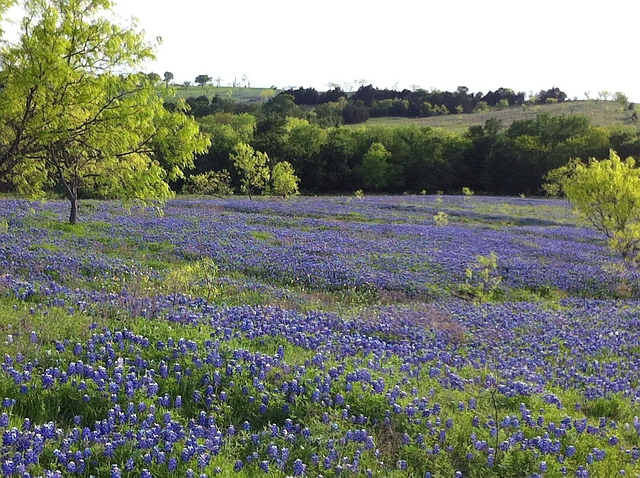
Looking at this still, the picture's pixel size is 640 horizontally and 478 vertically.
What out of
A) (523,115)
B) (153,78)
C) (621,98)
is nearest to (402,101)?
(523,115)

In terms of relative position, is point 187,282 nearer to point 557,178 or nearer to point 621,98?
point 557,178

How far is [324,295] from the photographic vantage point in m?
14.2

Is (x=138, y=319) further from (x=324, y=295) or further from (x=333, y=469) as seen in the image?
(x=324, y=295)

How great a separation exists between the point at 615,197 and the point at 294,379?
2007 cm

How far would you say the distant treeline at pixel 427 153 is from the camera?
250ft

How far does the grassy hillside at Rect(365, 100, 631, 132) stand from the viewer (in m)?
122

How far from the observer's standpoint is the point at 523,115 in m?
128

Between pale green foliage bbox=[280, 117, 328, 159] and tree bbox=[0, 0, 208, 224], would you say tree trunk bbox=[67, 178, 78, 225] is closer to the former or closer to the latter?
tree bbox=[0, 0, 208, 224]

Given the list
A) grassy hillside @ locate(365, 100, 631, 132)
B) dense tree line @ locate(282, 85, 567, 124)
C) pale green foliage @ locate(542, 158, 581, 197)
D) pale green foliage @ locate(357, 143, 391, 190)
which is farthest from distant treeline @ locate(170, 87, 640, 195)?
dense tree line @ locate(282, 85, 567, 124)

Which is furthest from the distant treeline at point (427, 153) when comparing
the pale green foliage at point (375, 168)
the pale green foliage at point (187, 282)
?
the pale green foliage at point (187, 282)

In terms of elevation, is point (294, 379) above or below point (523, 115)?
below

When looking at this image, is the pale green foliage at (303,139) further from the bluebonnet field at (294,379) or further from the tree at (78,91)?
the tree at (78,91)

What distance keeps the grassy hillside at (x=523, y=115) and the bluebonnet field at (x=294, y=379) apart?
10955 centimetres

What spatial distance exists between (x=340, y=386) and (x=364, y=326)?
400 cm
